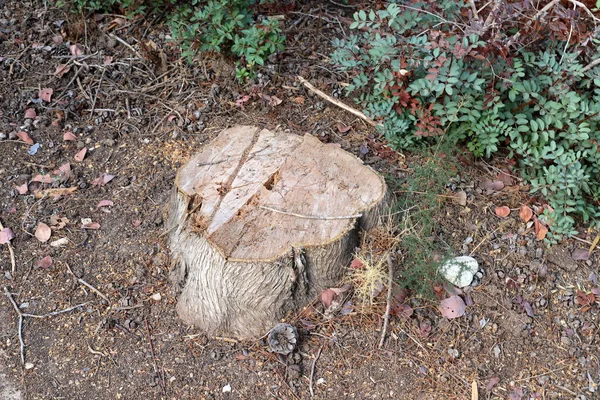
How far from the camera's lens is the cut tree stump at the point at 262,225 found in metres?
2.51

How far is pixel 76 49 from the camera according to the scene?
4.05 m

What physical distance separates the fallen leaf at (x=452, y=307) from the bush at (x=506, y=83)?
1.99 ft

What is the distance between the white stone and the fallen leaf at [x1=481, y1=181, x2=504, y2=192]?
49 centimetres

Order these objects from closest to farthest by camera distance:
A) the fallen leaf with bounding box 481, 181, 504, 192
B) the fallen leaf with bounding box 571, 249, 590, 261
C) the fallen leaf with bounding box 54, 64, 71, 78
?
the fallen leaf with bounding box 571, 249, 590, 261 < the fallen leaf with bounding box 481, 181, 504, 192 < the fallen leaf with bounding box 54, 64, 71, 78

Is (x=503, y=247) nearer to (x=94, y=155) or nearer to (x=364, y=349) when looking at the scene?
(x=364, y=349)

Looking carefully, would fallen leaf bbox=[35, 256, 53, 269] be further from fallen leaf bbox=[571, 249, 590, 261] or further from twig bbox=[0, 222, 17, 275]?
fallen leaf bbox=[571, 249, 590, 261]

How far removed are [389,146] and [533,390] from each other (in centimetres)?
139

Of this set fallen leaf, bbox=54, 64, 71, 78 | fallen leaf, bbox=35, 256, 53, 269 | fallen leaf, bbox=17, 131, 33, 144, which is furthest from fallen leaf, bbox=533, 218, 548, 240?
fallen leaf, bbox=54, 64, 71, 78

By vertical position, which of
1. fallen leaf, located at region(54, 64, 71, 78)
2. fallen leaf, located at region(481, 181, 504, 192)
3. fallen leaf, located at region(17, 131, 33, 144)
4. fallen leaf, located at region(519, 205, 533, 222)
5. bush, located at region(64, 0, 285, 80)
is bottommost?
fallen leaf, located at region(17, 131, 33, 144)

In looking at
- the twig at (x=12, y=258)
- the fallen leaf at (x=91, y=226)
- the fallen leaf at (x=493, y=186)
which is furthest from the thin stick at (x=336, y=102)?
the twig at (x=12, y=258)

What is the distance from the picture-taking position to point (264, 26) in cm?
344

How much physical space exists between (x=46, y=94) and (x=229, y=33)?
122cm

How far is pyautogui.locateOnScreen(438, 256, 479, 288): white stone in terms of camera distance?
2850 millimetres

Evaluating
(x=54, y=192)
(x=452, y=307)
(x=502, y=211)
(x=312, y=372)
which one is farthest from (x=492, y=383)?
(x=54, y=192)
